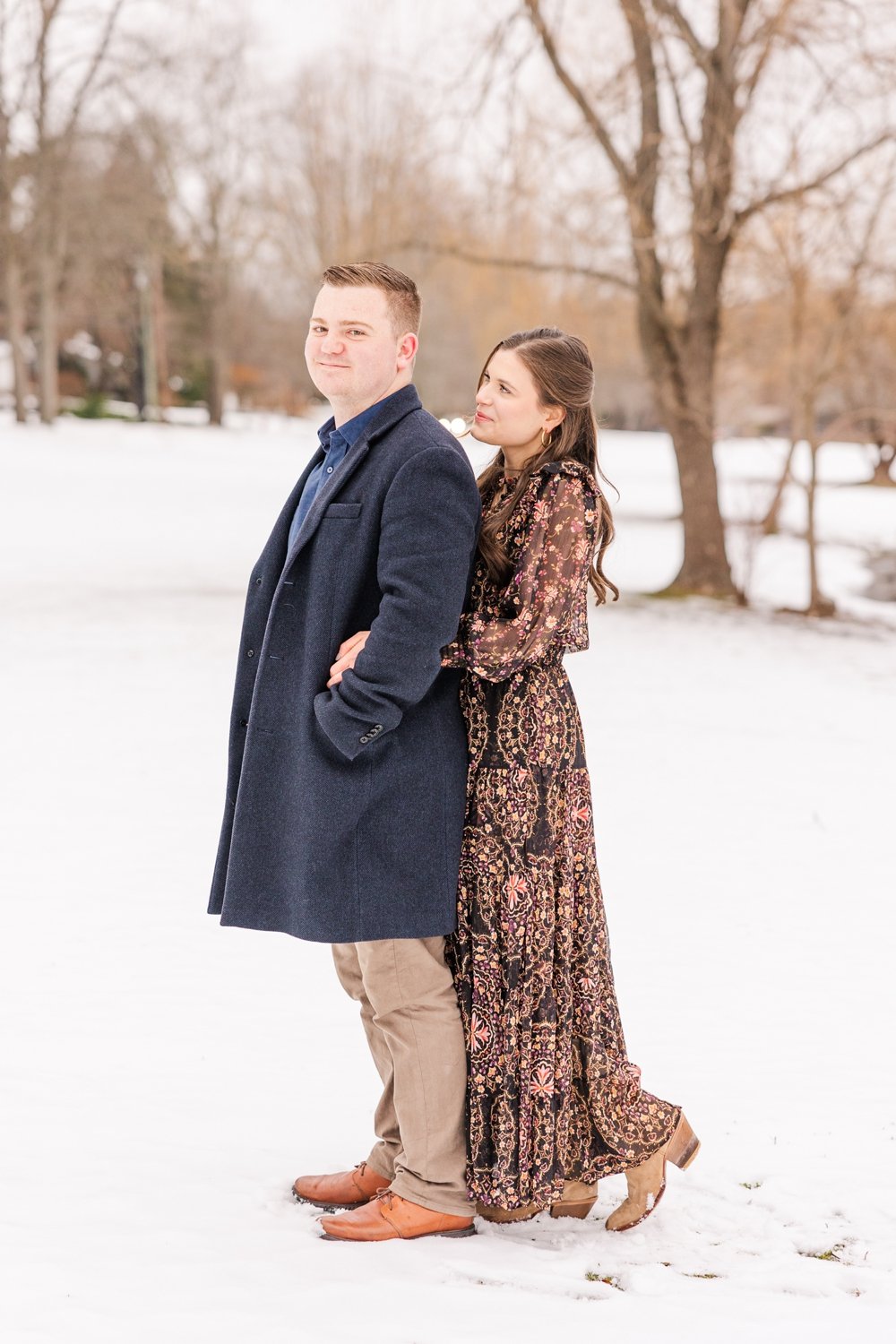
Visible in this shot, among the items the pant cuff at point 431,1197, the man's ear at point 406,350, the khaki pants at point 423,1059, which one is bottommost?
the pant cuff at point 431,1197

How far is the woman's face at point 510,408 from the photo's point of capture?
259 cm

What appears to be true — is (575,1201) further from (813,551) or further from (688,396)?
(813,551)

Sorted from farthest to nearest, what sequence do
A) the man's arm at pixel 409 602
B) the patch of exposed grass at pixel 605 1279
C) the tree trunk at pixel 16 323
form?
the tree trunk at pixel 16 323 → the patch of exposed grass at pixel 605 1279 → the man's arm at pixel 409 602

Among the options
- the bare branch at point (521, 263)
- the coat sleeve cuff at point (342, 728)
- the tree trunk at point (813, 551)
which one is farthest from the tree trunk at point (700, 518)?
the coat sleeve cuff at point (342, 728)

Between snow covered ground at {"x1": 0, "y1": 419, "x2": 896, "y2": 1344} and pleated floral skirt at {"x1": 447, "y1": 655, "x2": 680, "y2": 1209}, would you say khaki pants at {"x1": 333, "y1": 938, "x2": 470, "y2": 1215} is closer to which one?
pleated floral skirt at {"x1": 447, "y1": 655, "x2": 680, "y2": 1209}

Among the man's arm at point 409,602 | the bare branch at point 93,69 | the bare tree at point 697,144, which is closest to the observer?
the man's arm at point 409,602

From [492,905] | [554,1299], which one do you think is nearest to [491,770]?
[492,905]

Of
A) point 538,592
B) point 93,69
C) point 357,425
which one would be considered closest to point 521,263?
point 357,425

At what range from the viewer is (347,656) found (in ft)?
7.93

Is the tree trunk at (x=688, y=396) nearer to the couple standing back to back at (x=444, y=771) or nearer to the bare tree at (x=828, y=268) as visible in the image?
the bare tree at (x=828, y=268)

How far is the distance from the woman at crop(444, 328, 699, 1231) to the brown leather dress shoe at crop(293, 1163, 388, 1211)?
267mm

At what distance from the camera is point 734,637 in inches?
464

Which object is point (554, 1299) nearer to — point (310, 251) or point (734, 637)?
point (734, 637)

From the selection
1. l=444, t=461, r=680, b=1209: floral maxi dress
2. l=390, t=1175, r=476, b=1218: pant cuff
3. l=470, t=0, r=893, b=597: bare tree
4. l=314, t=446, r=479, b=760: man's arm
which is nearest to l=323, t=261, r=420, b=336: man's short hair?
l=314, t=446, r=479, b=760: man's arm
